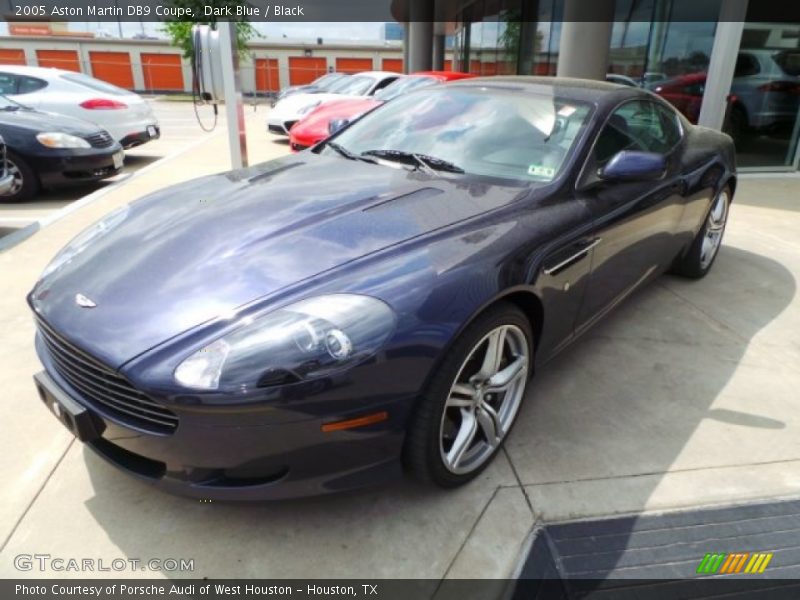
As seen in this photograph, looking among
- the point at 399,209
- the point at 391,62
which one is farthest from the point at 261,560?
the point at 391,62

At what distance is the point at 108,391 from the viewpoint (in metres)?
1.73

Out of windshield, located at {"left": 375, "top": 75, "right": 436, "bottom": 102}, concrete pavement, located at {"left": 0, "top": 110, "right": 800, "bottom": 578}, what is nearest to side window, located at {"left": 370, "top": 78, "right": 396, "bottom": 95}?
windshield, located at {"left": 375, "top": 75, "right": 436, "bottom": 102}

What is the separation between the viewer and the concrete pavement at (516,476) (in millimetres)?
1855

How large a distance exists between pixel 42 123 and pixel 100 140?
0.59 metres

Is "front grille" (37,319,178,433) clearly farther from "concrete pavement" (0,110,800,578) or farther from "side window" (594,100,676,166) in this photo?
"side window" (594,100,676,166)

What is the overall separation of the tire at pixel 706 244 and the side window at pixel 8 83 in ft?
28.9

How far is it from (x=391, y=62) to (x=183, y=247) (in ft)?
139

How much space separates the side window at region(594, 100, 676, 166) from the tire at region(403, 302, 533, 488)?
3.44 ft

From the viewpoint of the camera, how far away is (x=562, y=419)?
8.45 ft

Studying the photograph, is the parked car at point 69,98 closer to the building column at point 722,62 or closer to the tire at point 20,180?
the tire at point 20,180

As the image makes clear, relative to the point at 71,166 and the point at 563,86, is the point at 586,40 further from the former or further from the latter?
the point at 71,166

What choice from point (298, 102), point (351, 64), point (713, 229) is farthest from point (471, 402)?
point (351, 64)

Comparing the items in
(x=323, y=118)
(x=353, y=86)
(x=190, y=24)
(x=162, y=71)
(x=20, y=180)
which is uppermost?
(x=190, y=24)

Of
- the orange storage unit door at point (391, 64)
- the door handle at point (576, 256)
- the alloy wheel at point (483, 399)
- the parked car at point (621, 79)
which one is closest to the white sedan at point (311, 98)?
the parked car at point (621, 79)
